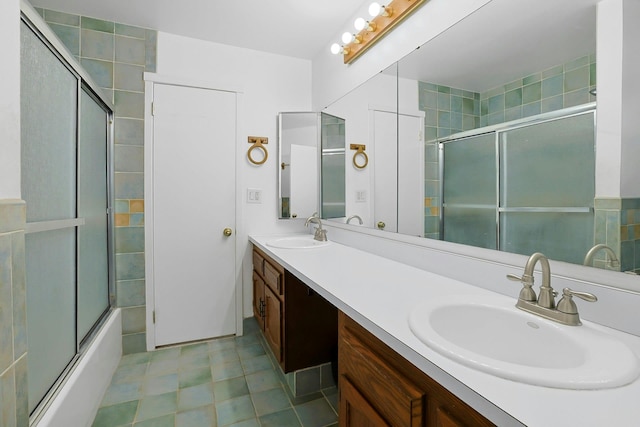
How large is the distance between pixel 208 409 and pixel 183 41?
7.88ft

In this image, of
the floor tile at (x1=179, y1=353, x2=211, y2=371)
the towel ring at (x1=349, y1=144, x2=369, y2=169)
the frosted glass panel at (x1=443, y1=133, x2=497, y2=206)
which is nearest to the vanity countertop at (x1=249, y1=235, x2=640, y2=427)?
the frosted glass panel at (x1=443, y1=133, x2=497, y2=206)

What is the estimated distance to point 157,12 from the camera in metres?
1.90

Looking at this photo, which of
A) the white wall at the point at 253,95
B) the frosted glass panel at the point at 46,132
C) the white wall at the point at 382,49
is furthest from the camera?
the white wall at the point at 253,95

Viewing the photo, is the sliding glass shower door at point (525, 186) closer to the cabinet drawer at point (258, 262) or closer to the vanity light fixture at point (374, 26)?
the vanity light fixture at point (374, 26)

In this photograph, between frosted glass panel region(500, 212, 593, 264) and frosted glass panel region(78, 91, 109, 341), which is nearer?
frosted glass panel region(500, 212, 593, 264)

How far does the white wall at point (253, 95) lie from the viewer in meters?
2.21

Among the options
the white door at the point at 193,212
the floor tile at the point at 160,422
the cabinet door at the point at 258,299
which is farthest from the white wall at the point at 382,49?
the floor tile at the point at 160,422

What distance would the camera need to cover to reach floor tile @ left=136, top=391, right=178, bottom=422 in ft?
4.87

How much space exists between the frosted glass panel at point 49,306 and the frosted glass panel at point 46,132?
119 millimetres

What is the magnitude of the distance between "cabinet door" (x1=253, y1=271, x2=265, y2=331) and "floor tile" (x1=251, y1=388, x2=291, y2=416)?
0.47 meters

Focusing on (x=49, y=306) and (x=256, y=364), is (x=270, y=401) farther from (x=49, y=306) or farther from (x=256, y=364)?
(x=49, y=306)

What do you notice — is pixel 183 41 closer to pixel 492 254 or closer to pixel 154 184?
pixel 154 184

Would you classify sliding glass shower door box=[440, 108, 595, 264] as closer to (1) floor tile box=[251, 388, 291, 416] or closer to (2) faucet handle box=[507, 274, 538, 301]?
(2) faucet handle box=[507, 274, 538, 301]

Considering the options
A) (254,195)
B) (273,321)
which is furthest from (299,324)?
(254,195)
